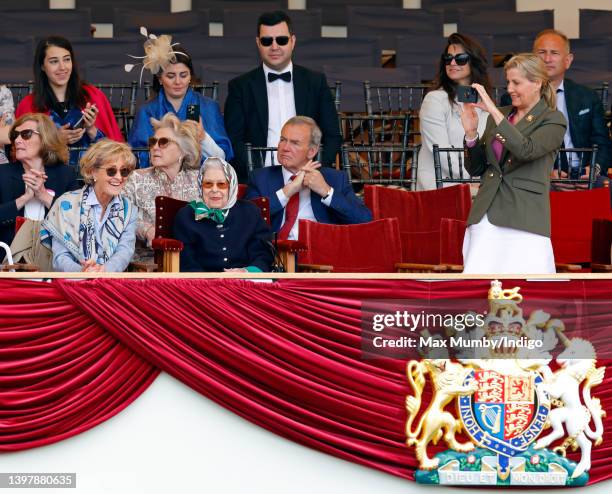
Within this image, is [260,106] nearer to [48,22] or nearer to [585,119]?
[585,119]

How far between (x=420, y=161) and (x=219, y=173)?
→ 164 cm

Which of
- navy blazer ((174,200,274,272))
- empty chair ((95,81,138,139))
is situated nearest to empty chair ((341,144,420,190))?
navy blazer ((174,200,274,272))

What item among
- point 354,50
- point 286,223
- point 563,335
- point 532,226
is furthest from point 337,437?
point 354,50

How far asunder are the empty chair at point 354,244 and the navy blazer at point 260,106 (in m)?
0.92

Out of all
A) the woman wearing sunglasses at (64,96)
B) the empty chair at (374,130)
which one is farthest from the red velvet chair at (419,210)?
the woman wearing sunglasses at (64,96)

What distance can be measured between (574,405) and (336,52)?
14.2ft

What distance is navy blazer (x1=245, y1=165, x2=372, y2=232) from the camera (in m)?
5.66

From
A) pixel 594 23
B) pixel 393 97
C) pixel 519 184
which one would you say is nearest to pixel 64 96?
pixel 393 97

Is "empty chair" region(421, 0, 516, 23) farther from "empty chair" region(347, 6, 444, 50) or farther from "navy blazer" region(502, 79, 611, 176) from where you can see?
"navy blazer" region(502, 79, 611, 176)

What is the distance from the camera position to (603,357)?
4.12 meters

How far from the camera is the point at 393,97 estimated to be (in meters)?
7.50

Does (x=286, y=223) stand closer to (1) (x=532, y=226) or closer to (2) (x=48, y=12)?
(1) (x=532, y=226)

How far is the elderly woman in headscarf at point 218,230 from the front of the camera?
5098mm

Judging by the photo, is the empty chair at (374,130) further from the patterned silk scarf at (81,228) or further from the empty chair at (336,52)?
the patterned silk scarf at (81,228)
